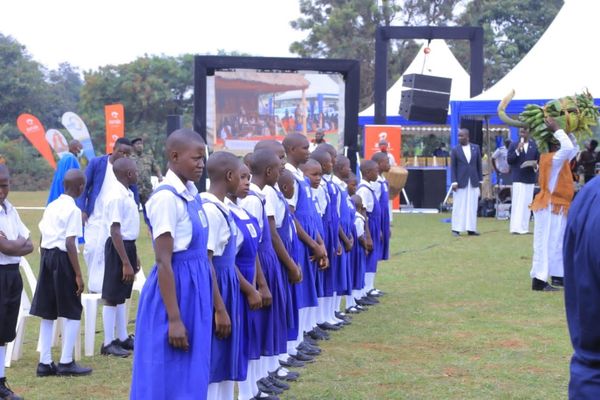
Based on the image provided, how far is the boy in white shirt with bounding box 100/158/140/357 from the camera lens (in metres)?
7.99

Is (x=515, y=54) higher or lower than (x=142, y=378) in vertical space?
higher

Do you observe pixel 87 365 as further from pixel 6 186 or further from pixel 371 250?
pixel 371 250

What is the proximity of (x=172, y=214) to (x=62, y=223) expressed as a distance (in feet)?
8.98

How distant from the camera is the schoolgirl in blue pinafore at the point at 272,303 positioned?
22.0ft

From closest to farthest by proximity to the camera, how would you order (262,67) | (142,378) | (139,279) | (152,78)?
(142,378) < (139,279) < (262,67) < (152,78)

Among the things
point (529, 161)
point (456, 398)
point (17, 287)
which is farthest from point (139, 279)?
point (529, 161)

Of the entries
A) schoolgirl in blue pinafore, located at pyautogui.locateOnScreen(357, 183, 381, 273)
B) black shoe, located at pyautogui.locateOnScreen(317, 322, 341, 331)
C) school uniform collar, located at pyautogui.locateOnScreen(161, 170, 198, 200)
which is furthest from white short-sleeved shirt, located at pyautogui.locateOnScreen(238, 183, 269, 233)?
schoolgirl in blue pinafore, located at pyautogui.locateOnScreen(357, 183, 381, 273)

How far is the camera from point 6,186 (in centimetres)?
665

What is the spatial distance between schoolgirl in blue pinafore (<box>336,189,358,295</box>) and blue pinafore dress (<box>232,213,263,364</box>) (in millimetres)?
3324

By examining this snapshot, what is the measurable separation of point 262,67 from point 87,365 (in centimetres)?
641

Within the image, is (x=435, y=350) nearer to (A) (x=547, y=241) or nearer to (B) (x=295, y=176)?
(B) (x=295, y=176)

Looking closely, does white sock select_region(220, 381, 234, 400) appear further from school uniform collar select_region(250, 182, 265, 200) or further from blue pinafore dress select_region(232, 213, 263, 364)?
school uniform collar select_region(250, 182, 265, 200)

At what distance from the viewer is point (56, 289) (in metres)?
7.42

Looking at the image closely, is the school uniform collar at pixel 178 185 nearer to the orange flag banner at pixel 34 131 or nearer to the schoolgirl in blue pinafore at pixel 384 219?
the schoolgirl in blue pinafore at pixel 384 219
